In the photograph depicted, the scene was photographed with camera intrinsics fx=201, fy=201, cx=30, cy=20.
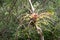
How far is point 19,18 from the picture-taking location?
3.80 meters

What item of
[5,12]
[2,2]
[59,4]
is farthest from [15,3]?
[59,4]

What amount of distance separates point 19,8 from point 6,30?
26.8 inches

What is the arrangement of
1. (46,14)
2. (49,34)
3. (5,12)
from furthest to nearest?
(49,34), (5,12), (46,14)

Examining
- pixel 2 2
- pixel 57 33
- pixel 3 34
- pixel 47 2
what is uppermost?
pixel 2 2

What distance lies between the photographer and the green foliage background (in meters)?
3.96

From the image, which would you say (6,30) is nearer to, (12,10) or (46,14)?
(12,10)

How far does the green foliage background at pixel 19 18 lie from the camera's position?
156 inches

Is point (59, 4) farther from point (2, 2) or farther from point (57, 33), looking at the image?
point (2, 2)

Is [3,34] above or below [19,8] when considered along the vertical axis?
below

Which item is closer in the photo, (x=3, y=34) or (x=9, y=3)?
(x=9, y=3)

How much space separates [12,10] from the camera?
13.5ft

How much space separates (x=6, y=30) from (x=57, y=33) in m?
1.21

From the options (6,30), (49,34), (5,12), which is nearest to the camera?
(5,12)

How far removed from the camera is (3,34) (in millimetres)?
4641
